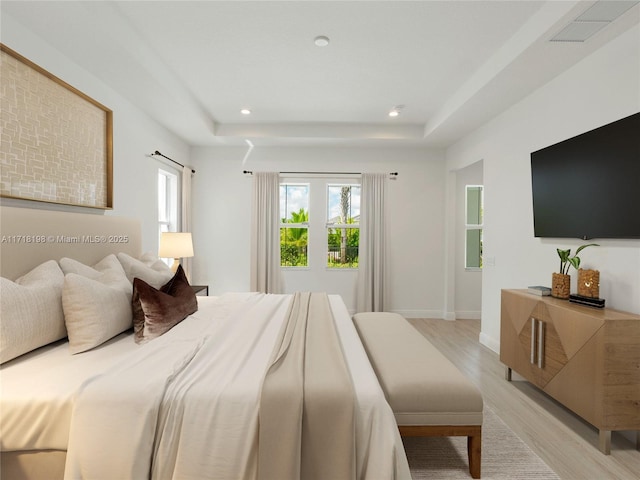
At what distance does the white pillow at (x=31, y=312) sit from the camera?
1.45 meters

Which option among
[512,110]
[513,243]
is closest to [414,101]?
[512,110]

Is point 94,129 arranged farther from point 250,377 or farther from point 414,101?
point 414,101

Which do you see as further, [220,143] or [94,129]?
[220,143]

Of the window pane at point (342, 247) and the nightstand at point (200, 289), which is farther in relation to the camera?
the window pane at point (342, 247)

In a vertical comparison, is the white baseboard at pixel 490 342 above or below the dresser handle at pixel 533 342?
below

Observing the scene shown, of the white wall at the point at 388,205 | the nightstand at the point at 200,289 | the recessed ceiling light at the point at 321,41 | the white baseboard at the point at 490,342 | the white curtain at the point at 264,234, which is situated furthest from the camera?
the white wall at the point at 388,205

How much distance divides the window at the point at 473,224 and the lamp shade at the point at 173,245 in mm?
4131

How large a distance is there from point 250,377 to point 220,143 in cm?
394

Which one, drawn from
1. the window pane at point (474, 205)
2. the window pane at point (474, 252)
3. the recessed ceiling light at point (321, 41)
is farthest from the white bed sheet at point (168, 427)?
the window pane at point (474, 205)

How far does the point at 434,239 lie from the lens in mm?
4789

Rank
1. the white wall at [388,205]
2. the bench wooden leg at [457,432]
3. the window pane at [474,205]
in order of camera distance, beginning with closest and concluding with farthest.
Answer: the bench wooden leg at [457,432], the white wall at [388,205], the window pane at [474,205]

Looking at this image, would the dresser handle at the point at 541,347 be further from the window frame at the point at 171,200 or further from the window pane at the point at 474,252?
the window frame at the point at 171,200

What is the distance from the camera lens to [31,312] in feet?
5.11

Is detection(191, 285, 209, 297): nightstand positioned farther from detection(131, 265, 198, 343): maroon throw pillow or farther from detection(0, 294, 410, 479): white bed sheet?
detection(0, 294, 410, 479): white bed sheet
